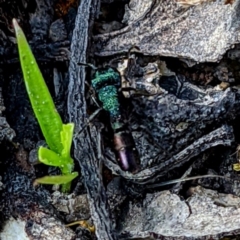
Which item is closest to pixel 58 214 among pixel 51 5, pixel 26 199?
pixel 26 199

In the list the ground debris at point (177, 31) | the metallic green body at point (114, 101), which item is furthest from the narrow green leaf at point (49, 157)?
the ground debris at point (177, 31)

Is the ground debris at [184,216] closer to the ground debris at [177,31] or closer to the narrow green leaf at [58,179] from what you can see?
the narrow green leaf at [58,179]

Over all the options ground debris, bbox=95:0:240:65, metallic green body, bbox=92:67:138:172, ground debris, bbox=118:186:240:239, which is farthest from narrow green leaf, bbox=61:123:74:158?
ground debris, bbox=95:0:240:65

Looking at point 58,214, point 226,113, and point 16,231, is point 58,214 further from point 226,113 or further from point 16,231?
point 226,113

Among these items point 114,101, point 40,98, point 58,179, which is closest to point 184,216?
point 58,179

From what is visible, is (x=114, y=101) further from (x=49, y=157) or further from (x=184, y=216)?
(x=184, y=216)
